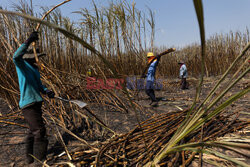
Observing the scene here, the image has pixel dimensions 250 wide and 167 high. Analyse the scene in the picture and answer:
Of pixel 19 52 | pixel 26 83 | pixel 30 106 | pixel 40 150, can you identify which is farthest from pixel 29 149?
pixel 19 52

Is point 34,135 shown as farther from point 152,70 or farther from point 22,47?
point 152,70

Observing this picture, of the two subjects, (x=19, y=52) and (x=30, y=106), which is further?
(x=30, y=106)

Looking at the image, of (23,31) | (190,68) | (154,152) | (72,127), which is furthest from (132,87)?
(190,68)

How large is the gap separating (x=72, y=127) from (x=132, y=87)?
75.5 inches

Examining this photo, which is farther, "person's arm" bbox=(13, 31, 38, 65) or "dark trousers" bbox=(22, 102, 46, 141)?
"dark trousers" bbox=(22, 102, 46, 141)

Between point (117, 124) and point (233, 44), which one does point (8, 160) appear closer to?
point (117, 124)

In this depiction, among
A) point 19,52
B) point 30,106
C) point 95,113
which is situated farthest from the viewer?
point 95,113

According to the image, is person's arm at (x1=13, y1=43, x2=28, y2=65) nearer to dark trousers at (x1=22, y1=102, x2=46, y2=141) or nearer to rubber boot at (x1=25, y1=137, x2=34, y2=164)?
dark trousers at (x1=22, y1=102, x2=46, y2=141)

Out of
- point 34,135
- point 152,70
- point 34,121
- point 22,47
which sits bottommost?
point 34,135

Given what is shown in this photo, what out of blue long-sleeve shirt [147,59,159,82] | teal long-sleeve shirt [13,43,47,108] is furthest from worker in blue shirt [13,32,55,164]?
blue long-sleeve shirt [147,59,159,82]

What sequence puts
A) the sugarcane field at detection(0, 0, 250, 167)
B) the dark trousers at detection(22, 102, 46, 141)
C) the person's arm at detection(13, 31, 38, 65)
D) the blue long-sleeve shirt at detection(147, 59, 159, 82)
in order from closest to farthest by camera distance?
1. the sugarcane field at detection(0, 0, 250, 167)
2. the person's arm at detection(13, 31, 38, 65)
3. the dark trousers at detection(22, 102, 46, 141)
4. the blue long-sleeve shirt at detection(147, 59, 159, 82)

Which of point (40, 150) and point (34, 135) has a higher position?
point (34, 135)

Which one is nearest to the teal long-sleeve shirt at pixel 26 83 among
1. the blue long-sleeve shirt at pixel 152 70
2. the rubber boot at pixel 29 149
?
the rubber boot at pixel 29 149

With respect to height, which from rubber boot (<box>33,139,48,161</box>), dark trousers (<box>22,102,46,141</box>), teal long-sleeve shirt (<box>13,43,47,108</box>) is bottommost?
rubber boot (<box>33,139,48,161</box>)
